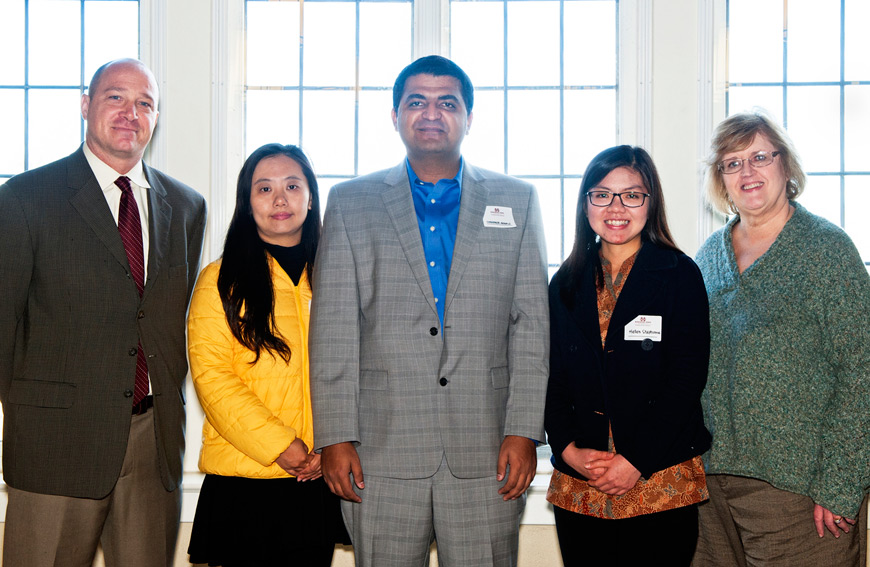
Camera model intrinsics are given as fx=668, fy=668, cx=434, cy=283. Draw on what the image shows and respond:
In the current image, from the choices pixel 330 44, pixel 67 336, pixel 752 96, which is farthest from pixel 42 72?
pixel 752 96

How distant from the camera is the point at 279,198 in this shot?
85.7 inches

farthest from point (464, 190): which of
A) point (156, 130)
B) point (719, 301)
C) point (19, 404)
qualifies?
point (156, 130)

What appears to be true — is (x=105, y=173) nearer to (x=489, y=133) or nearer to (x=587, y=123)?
(x=489, y=133)

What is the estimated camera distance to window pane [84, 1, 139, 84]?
10.9 feet

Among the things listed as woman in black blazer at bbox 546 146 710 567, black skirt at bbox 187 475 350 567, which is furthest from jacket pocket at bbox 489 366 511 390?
black skirt at bbox 187 475 350 567

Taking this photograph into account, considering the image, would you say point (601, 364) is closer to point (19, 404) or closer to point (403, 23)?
point (19, 404)

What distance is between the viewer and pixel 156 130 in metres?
3.19

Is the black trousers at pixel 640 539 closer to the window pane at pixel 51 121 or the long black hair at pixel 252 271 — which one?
the long black hair at pixel 252 271

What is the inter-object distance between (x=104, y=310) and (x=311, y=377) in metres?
0.73

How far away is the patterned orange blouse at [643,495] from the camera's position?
6.10ft

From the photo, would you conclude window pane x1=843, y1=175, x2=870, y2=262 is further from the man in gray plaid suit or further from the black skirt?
the black skirt

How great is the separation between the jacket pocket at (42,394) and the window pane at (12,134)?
1.72m

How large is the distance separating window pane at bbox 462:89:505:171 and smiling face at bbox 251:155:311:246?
4.35 ft

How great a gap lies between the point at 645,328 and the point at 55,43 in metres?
3.18
